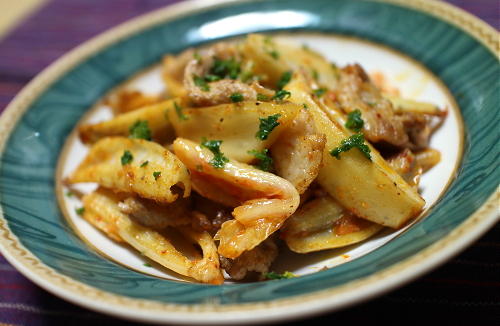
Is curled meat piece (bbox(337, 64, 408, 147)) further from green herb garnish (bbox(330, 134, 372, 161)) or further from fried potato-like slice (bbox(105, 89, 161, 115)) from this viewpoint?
fried potato-like slice (bbox(105, 89, 161, 115))

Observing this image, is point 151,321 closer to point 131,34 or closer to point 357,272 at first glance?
point 357,272

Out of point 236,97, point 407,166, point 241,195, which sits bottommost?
point 241,195

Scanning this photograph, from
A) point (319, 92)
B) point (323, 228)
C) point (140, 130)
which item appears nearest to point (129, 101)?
point (140, 130)

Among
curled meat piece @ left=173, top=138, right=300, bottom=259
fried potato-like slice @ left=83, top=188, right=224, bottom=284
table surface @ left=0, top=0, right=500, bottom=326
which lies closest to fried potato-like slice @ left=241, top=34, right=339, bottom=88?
curled meat piece @ left=173, top=138, right=300, bottom=259

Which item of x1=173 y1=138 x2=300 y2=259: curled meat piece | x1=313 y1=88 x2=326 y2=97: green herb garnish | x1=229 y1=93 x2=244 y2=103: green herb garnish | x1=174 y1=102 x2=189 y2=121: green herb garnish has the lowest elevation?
x1=173 y1=138 x2=300 y2=259: curled meat piece

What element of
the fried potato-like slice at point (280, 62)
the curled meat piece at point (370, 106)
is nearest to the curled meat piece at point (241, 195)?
the curled meat piece at point (370, 106)

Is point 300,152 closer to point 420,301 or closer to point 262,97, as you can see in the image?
point 262,97
